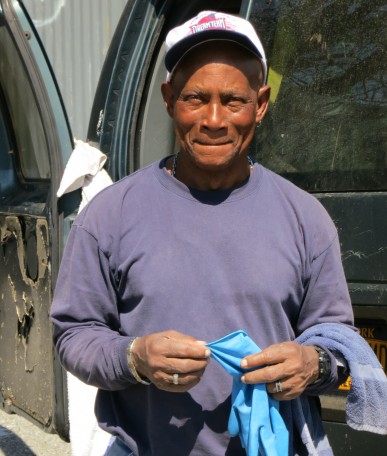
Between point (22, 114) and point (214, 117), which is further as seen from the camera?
point (22, 114)

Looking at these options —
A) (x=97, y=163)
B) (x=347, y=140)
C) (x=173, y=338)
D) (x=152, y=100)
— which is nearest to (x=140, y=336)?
(x=173, y=338)

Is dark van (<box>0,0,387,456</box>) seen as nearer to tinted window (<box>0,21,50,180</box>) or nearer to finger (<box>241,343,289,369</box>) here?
tinted window (<box>0,21,50,180</box>)

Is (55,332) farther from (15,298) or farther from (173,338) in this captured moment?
(15,298)

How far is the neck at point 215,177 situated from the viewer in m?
2.05

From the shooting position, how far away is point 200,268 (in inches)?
77.3

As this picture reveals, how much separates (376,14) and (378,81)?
0.21 meters

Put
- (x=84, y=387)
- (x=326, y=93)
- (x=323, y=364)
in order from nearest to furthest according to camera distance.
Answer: (x=323, y=364)
(x=326, y=93)
(x=84, y=387)

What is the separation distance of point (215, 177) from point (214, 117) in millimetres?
143

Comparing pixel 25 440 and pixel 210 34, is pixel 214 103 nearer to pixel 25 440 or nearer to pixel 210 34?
pixel 210 34

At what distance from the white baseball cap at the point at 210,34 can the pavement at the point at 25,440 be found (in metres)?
2.75

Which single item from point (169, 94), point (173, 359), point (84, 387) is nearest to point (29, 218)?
point (84, 387)

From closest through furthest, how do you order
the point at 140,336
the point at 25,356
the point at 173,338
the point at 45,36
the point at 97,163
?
the point at 173,338 → the point at 140,336 → the point at 97,163 → the point at 25,356 → the point at 45,36

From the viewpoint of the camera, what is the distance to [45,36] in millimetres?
4699

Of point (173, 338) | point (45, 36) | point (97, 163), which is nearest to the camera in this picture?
point (173, 338)
